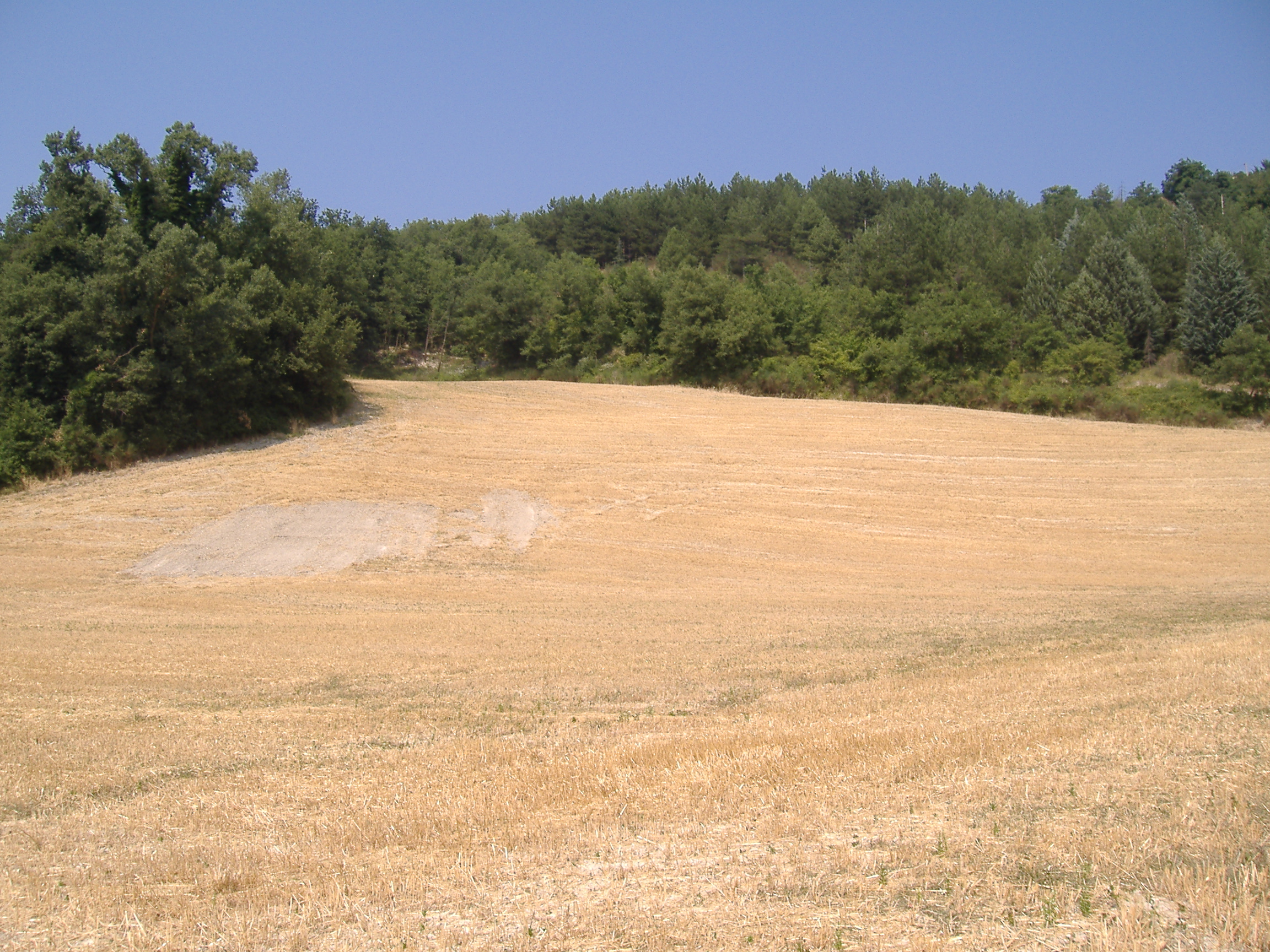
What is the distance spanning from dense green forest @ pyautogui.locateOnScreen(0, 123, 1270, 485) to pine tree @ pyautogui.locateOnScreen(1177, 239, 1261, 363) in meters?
0.15

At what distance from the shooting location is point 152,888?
5.85 metres

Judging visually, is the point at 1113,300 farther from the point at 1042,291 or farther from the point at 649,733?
the point at 649,733

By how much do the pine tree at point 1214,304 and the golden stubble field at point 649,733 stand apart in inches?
1184

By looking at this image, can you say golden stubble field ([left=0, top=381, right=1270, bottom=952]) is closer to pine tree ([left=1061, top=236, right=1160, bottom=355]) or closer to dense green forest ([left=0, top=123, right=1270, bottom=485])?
dense green forest ([left=0, top=123, right=1270, bottom=485])

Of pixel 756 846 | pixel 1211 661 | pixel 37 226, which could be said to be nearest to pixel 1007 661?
pixel 1211 661

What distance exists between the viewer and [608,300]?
214 ft

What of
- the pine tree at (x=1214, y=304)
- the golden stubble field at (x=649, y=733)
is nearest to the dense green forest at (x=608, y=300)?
the pine tree at (x=1214, y=304)

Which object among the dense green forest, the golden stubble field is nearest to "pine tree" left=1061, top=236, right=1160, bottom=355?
the dense green forest

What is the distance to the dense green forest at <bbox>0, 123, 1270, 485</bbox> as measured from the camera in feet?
96.0

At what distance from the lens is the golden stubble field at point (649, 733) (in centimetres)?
521

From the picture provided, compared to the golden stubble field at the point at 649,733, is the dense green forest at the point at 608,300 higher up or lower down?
higher up

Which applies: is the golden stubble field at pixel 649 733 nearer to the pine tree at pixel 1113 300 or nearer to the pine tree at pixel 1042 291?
the pine tree at pixel 1113 300

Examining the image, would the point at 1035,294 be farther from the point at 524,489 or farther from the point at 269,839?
the point at 269,839

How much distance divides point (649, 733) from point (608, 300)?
57.8 m
